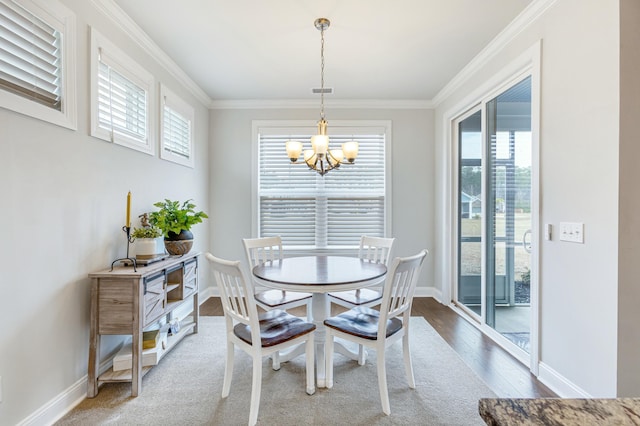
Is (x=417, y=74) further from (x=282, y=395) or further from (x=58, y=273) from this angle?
(x=58, y=273)

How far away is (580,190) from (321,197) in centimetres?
286

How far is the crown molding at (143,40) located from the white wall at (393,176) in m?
0.72

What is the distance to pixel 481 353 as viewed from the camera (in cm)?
261

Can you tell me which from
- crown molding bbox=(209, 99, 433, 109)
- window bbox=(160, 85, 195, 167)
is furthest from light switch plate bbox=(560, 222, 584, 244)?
window bbox=(160, 85, 195, 167)

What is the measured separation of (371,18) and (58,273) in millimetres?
2820

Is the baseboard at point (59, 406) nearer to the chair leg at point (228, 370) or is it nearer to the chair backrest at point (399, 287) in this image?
the chair leg at point (228, 370)

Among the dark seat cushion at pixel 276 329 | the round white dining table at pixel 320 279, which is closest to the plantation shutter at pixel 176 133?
the round white dining table at pixel 320 279

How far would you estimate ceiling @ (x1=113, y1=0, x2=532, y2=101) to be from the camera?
7.32 ft

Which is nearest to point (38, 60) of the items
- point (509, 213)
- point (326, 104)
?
point (326, 104)

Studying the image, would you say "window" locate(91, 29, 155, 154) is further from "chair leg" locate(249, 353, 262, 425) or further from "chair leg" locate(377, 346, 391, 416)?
"chair leg" locate(377, 346, 391, 416)

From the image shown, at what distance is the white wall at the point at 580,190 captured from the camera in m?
1.66

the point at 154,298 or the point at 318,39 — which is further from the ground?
the point at 318,39

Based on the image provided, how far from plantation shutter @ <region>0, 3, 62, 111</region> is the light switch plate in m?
3.28

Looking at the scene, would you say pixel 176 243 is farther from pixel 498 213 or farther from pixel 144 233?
pixel 498 213
